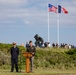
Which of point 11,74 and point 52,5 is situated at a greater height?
point 52,5

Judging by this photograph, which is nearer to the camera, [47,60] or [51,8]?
[47,60]

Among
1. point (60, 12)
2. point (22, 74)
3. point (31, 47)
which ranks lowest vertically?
point (22, 74)

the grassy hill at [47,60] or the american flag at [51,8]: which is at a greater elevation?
the american flag at [51,8]

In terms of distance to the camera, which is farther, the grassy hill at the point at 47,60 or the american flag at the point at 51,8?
the american flag at the point at 51,8

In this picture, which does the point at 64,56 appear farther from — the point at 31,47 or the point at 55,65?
the point at 31,47

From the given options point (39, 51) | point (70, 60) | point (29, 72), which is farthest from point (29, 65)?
point (39, 51)

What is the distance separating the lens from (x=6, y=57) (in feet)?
124

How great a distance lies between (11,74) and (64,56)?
61.8ft

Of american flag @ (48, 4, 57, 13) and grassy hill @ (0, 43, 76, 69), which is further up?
american flag @ (48, 4, 57, 13)

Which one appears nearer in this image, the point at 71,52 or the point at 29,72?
the point at 29,72

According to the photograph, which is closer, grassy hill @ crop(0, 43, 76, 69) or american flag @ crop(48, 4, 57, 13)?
grassy hill @ crop(0, 43, 76, 69)

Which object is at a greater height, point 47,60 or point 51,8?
point 51,8

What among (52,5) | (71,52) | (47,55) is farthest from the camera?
(52,5)

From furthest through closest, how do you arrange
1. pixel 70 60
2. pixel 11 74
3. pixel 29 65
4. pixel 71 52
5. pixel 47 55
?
pixel 71 52, pixel 47 55, pixel 70 60, pixel 29 65, pixel 11 74
